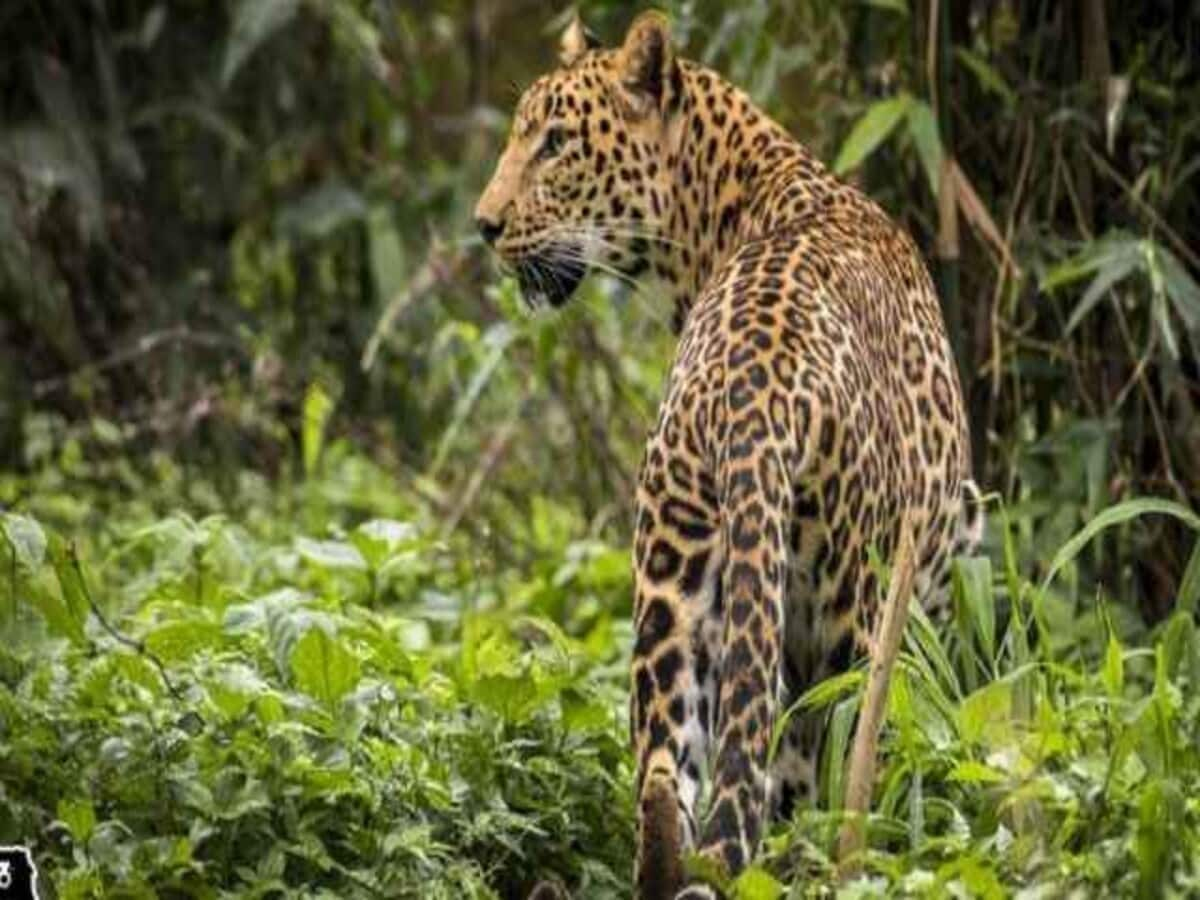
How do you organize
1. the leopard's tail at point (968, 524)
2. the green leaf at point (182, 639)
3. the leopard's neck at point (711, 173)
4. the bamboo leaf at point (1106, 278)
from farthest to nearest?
1. the bamboo leaf at point (1106, 278)
2. the leopard's neck at point (711, 173)
3. the leopard's tail at point (968, 524)
4. the green leaf at point (182, 639)

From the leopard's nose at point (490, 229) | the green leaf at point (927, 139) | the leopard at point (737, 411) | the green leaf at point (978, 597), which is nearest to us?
the leopard at point (737, 411)

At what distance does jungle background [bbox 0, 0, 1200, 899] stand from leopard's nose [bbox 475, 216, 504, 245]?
2.10 ft

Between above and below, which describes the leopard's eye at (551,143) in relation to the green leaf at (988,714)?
above

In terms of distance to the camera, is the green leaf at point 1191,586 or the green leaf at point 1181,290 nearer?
the green leaf at point 1191,586

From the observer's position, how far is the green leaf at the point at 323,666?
5191mm

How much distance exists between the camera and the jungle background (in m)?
4.91

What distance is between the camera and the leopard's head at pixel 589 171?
6.02 metres

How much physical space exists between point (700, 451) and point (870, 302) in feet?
2.06

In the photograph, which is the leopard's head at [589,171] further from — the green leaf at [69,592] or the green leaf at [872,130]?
the green leaf at [69,592]

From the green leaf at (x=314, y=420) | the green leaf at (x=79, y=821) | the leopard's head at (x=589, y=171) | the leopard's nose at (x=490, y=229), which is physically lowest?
the green leaf at (x=314, y=420)

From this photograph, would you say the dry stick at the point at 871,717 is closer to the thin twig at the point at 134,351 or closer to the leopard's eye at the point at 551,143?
the leopard's eye at the point at 551,143

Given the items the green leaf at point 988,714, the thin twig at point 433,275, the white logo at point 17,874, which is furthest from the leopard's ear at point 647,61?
the thin twig at point 433,275

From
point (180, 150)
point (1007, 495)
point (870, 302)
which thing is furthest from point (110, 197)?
A: point (870, 302)

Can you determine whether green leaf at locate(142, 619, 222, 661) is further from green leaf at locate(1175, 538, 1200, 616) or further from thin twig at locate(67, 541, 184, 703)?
green leaf at locate(1175, 538, 1200, 616)
